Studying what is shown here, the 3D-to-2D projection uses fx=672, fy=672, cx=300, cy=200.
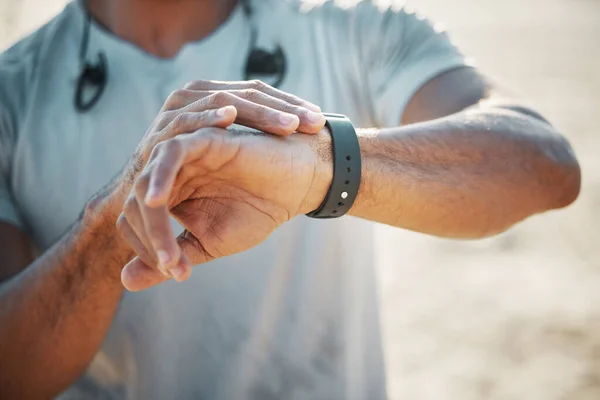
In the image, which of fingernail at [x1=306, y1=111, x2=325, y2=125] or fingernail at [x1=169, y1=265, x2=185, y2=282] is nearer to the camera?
fingernail at [x1=169, y1=265, x2=185, y2=282]

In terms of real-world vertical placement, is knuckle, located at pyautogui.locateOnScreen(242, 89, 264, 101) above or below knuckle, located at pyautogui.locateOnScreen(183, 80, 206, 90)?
above

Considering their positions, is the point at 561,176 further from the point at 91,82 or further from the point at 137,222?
the point at 91,82

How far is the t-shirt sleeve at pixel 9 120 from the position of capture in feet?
7.02

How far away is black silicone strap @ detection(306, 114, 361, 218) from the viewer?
1.56 m

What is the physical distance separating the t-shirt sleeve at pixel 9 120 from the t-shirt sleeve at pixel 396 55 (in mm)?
1123

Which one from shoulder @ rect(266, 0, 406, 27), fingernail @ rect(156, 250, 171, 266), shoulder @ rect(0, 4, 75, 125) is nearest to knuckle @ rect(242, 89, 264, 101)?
fingernail @ rect(156, 250, 171, 266)

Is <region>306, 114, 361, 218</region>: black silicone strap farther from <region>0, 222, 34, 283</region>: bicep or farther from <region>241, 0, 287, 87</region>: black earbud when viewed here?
<region>0, 222, 34, 283</region>: bicep

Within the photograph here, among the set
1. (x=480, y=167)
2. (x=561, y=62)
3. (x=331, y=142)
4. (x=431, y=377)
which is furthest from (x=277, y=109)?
(x=561, y=62)

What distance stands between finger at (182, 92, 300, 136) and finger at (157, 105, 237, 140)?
0.02 meters

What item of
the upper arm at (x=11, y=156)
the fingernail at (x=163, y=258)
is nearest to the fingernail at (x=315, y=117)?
the fingernail at (x=163, y=258)

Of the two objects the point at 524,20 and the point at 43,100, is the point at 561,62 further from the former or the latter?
the point at 43,100

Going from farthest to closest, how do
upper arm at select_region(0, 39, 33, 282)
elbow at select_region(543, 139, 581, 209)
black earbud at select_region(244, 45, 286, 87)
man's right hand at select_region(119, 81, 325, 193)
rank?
black earbud at select_region(244, 45, 286, 87) → upper arm at select_region(0, 39, 33, 282) → elbow at select_region(543, 139, 581, 209) → man's right hand at select_region(119, 81, 325, 193)

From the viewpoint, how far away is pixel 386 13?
7.32 ft

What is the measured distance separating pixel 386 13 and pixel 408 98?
33 cm
